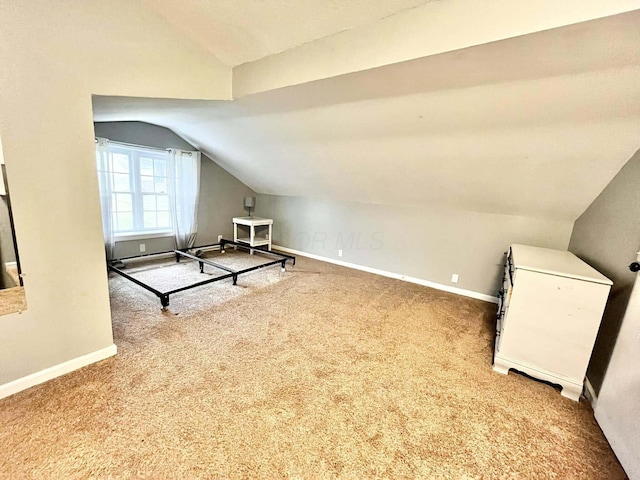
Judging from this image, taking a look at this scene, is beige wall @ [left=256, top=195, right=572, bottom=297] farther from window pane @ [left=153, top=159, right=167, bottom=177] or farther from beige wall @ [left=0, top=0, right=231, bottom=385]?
beige wall @ [left=0, top=0, right=231, bottom=385]

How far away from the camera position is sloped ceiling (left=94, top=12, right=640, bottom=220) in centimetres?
139

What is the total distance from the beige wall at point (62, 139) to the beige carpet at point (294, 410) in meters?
0.36

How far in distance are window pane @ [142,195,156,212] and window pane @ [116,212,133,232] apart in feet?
0.74

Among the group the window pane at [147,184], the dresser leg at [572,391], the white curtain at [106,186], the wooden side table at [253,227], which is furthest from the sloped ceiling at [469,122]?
the dresser leg at [572,391]

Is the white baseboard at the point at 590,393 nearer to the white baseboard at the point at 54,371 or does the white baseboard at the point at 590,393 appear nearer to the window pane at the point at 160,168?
the white baseboard at the point at 54,371

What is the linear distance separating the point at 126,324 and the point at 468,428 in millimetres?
2755

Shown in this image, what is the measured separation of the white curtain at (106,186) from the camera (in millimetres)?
3504

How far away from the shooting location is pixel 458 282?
11.8 feet

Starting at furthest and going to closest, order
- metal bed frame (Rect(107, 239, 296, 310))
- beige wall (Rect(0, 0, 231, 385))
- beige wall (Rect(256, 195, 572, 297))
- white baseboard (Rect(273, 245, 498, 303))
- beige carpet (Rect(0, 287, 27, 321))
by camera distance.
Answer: white baseboard (Rect(273, 245, 498, 303)) → beige wall (Rect(256, 195, 572, 297)) → metal bed frame (Rect(107, 239, 296, 310)) → beige carpet (Rect(0, 287, 27, 321)) → beige wall (Rect(0, 0, 231, 385))

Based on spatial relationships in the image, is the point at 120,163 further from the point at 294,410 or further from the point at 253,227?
the point at 294,410

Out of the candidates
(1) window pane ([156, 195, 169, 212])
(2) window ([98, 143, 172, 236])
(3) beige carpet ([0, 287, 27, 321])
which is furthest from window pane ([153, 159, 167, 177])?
(3) beige carpet ([0, 287, 27, 321])

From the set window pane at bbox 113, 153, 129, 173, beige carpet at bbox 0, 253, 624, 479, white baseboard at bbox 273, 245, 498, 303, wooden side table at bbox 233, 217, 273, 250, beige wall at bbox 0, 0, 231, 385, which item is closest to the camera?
beige carpet at bbox 0, 253, 624, 479

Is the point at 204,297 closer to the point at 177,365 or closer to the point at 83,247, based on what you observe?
the point at 177,365

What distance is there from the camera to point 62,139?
1.66 metres
